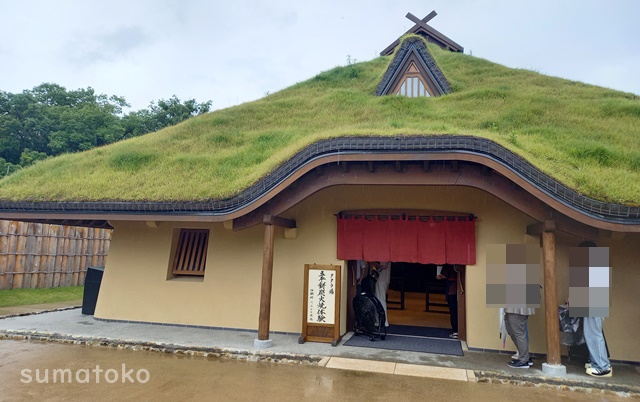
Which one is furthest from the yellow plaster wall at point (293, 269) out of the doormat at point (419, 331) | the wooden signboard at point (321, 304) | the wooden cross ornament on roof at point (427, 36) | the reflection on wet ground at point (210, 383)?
the wooden cross ornament on roof at point (427, 36)

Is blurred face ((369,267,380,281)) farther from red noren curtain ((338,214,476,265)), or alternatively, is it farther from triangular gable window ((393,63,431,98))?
triangular gable window ((393,63,431,98))

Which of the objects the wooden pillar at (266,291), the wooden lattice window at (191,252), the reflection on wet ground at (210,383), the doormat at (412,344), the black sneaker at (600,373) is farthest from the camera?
the wooden lattice window at (191,252)

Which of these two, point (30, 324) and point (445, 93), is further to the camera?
point (445, 93)

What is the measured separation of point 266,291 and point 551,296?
17.0 ft

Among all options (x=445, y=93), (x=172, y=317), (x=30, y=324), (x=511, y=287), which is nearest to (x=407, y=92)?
(x=445, y=93)

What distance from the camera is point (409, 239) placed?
28.2ft

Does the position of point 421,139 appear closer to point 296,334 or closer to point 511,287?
point 511,287

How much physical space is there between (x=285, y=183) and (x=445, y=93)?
442 inches

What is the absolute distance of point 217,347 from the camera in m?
7.82

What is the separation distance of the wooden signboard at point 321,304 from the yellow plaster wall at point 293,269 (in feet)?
2.03

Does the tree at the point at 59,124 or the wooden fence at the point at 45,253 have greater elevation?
the tree at the point at 59,124

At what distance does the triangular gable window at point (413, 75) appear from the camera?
53.7 ft

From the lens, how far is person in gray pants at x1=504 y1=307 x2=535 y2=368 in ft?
23.2

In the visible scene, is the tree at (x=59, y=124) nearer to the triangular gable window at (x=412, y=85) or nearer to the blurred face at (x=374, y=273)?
the triangular gable window at (x=412, y=85)
